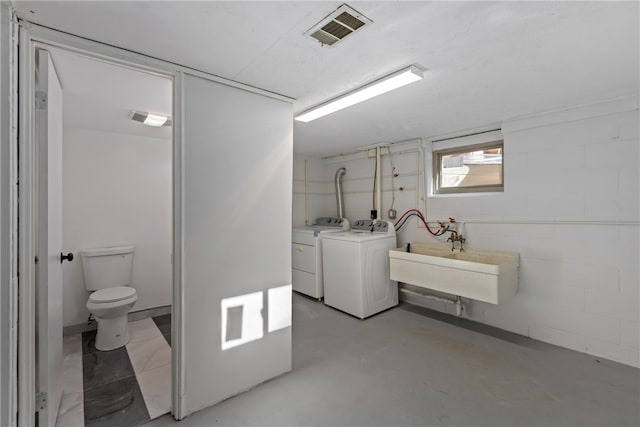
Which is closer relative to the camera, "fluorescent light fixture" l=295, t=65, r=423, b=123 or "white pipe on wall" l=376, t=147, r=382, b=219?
"fluorescent light fixture" l=295, t=65, r=423, b=123

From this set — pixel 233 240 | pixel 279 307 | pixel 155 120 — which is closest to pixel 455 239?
pixel 279 307

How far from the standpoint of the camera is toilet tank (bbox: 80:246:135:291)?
2875 mm

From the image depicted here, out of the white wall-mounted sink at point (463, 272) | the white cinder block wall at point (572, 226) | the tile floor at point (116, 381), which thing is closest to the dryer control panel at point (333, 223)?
the white wall-mounted sink at point (463, 272)

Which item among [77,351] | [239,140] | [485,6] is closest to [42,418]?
[77,351]

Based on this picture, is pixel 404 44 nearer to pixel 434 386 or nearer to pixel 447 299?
pixel 434 386

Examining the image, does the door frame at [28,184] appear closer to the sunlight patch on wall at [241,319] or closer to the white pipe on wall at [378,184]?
the sunlight patch on wall at [241,319]

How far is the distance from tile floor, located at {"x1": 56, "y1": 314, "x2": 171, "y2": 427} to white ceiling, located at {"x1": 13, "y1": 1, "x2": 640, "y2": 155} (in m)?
2.15

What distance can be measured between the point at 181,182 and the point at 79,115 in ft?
5.32

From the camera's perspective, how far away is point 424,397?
6.41 feet

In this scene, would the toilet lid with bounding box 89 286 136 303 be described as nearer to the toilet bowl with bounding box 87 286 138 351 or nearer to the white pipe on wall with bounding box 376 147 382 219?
the toilet bowl with bounding box 87 286 138 351

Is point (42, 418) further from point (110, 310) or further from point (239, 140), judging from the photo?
point (239, 140)

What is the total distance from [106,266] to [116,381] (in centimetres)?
127

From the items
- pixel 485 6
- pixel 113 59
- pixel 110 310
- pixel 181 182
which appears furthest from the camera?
pixel 110 310

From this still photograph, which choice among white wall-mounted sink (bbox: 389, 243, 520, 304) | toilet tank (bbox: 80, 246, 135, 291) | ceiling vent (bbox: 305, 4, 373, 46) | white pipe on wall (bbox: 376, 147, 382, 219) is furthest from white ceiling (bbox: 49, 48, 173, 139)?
white wall-mounted sink (bbox: 389, 243, 520, 304)
